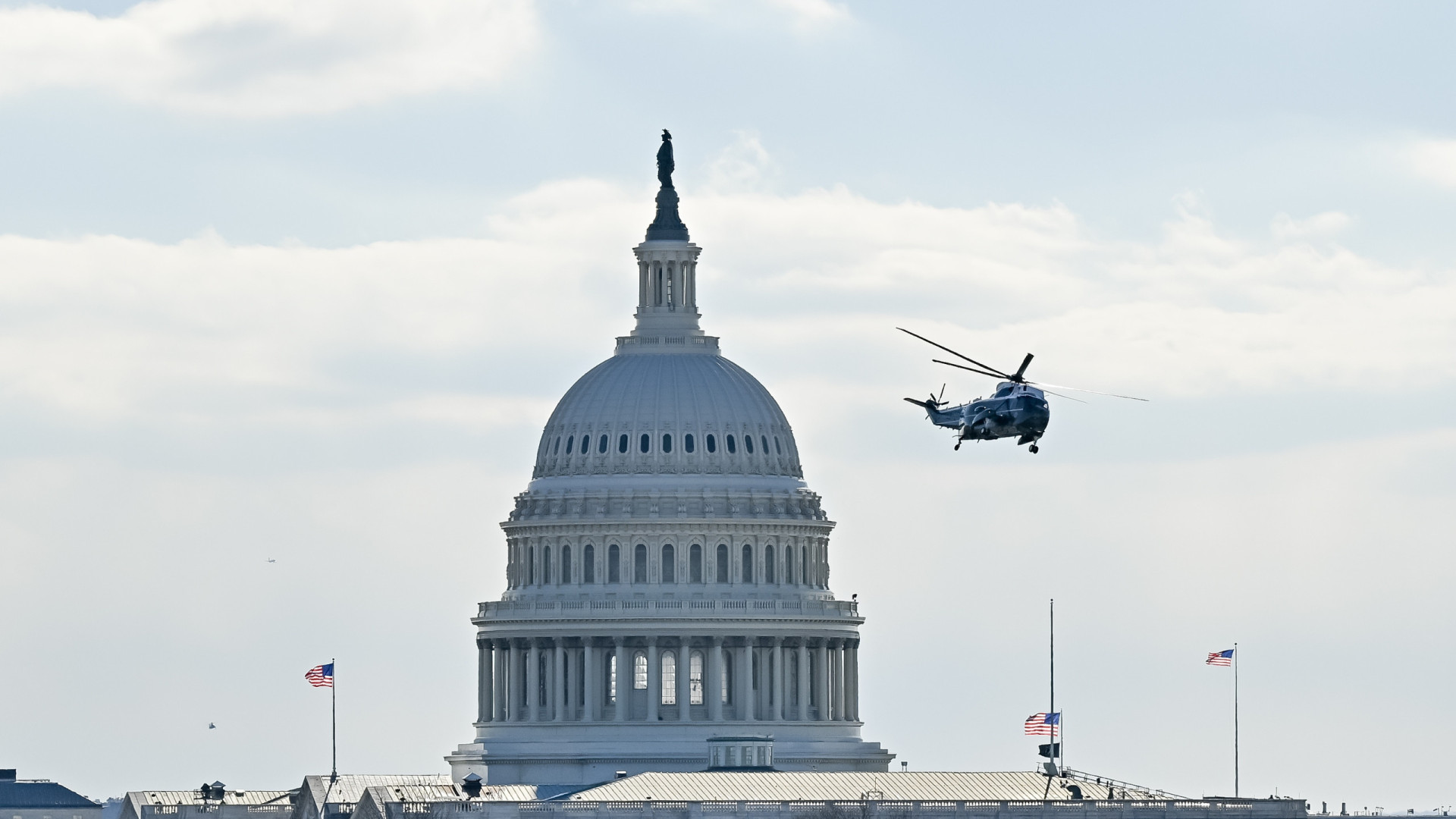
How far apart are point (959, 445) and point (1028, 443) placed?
11.6 ft

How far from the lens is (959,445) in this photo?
19812 centimetres

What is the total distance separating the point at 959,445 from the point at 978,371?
4.84 metres

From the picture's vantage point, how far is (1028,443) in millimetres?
195500

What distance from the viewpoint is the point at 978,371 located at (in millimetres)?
194125

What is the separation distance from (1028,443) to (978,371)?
3458 mm
